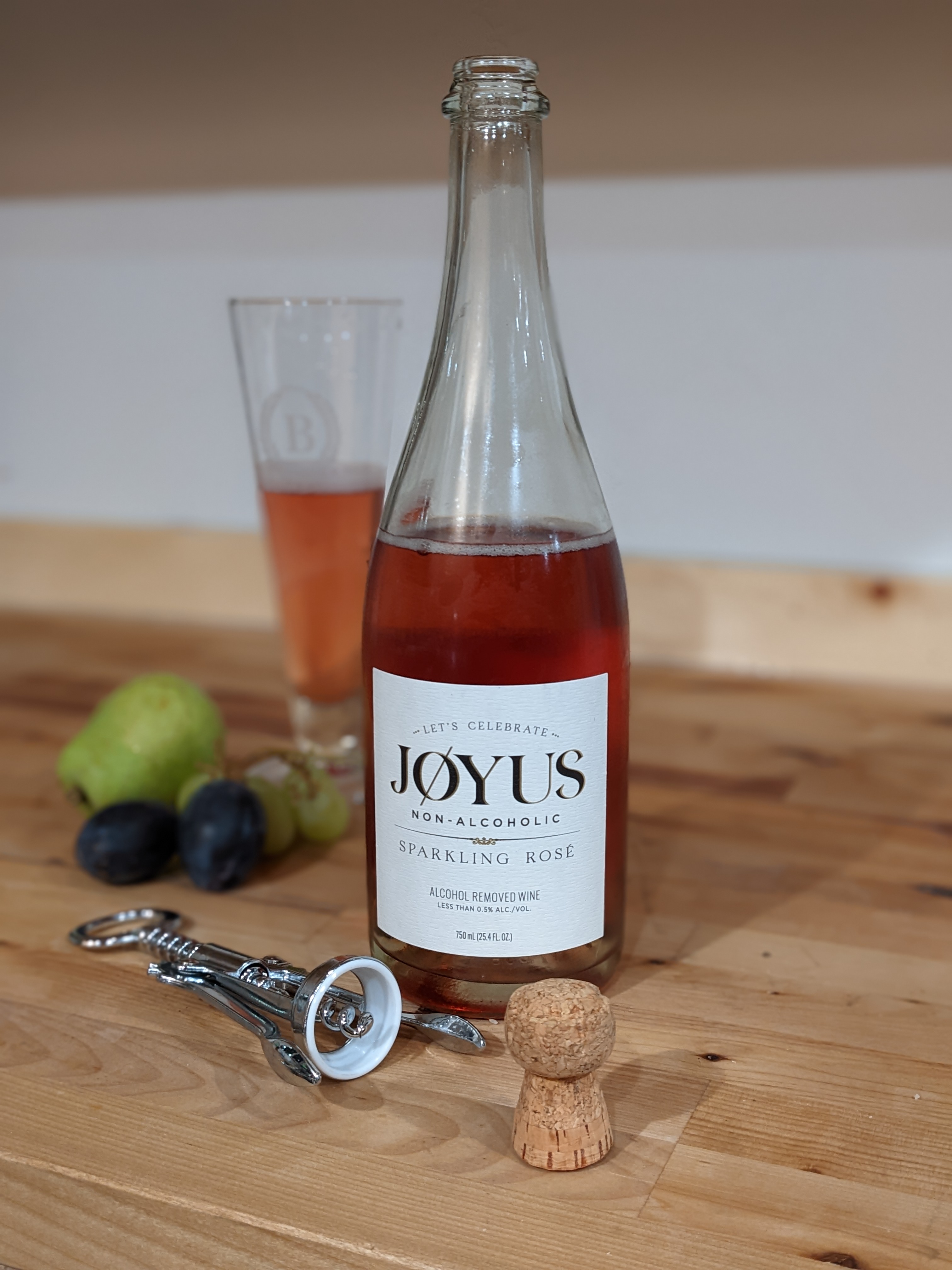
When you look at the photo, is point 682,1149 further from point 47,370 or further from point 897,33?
point 47,370

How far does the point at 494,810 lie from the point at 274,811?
253 millimetres

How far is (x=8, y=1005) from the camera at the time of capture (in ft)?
1.94

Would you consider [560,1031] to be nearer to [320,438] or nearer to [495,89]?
[495,89]

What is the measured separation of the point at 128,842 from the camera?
710mm

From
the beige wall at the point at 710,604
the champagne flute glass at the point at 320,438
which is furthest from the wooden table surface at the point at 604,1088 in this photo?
the beige wall at the point at 710,604

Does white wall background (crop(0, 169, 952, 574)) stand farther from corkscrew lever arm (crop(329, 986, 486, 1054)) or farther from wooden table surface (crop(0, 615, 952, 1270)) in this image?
corkscrew lever arm (crop(329, 986, 486, 1054))

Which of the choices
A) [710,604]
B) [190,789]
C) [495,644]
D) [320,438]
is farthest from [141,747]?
[710,604]

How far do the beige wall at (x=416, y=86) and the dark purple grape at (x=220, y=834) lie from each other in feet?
1.34

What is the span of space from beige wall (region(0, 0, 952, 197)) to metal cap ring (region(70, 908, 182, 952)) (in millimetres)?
468

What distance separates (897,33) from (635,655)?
0.57m

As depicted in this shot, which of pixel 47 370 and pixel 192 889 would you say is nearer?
pixel 192 889

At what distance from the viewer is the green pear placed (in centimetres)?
79

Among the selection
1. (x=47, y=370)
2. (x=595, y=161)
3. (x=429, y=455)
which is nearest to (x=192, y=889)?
(x=429, y=455)

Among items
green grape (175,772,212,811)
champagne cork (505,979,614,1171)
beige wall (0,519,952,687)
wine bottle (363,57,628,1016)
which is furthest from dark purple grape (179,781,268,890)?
beige wall (0,519,952,687)
